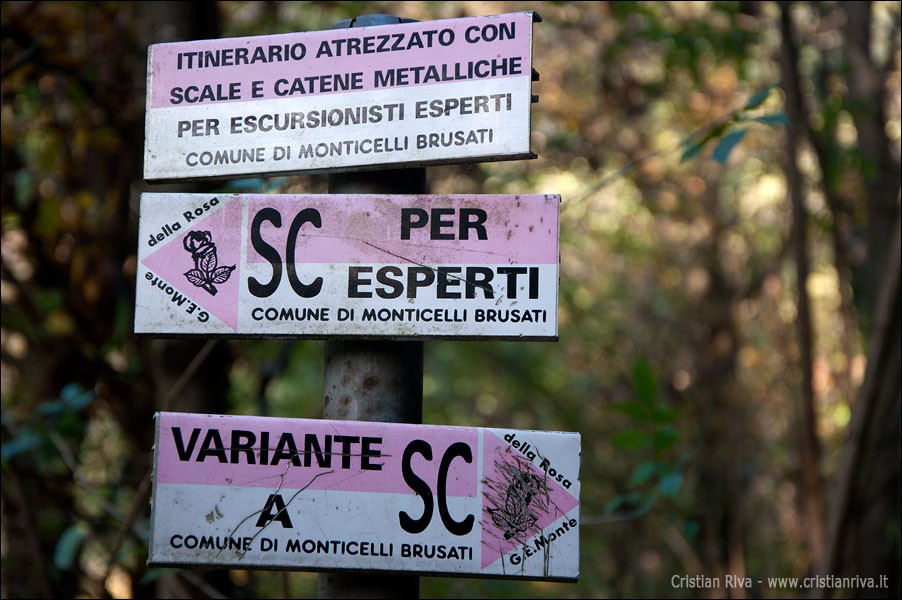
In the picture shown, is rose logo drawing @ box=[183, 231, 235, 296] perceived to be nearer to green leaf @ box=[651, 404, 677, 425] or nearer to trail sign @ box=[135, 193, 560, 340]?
trail sign @ box=[135, 193, 560, 340]

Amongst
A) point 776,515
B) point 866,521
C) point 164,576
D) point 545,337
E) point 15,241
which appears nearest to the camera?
point 545,337

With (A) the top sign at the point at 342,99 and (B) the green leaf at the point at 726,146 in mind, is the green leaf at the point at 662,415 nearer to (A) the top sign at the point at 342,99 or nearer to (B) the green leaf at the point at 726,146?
(B) the green leaf at the point at 726,146

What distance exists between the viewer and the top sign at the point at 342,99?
1.48m

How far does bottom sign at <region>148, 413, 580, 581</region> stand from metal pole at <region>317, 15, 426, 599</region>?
0.25 feet

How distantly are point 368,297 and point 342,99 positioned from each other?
0.35 metres

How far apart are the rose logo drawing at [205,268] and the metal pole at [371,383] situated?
0.71ft

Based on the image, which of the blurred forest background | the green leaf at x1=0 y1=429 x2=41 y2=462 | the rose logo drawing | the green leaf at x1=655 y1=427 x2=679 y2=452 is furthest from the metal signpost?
the green leaf at x1=0 y1=429 x2=41 y2=462

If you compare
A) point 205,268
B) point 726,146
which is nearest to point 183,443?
point 205,268

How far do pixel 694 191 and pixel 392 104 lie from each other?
465cm

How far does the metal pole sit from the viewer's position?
1557 millimetres

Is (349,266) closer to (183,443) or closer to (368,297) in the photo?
Answer: (368,297)

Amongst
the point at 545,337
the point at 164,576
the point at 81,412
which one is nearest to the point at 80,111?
the point at 81,412

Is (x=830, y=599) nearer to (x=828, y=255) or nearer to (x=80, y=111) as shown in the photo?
(x=80, y=111)

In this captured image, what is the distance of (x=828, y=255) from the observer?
618 cm
